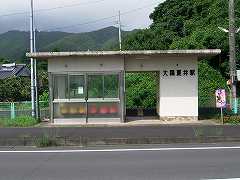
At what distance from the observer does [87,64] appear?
21422 millimetres

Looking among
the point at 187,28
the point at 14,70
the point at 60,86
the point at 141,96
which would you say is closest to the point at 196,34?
the point at 187,28

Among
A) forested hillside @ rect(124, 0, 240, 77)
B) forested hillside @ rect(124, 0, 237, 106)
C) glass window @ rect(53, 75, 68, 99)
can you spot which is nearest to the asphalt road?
glass window @ rect(53, 75, 68, 99)

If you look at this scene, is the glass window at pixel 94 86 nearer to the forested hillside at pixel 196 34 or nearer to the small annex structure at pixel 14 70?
the forested hillside at pixel 196 34

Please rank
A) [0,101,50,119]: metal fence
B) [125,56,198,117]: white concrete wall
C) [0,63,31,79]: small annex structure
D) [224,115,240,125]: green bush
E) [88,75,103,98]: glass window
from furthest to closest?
[0,63,31,79]: small annex structure < [0,101,50,119]: metal fence < [125,56,198,117]: white concrete wall < [88,75,103,98]: glass window < [224,115,240,125]: green bush

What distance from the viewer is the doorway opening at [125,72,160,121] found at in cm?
2498

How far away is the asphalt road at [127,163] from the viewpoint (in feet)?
30.3

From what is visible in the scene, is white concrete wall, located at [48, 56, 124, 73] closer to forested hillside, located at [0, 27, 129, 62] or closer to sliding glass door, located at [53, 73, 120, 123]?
sliding glass door, located at [53, 73, 120, 123]

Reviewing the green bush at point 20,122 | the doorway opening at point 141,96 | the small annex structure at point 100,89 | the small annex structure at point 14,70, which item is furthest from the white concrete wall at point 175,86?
the small annex structure at point 14,70

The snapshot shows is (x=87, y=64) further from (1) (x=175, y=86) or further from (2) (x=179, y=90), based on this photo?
(2) (x=179, y=90)

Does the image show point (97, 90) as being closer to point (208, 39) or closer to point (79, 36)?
point (208, 39)

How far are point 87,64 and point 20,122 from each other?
398 cm

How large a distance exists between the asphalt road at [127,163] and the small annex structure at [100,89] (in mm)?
7132

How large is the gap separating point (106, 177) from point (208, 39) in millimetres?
30277

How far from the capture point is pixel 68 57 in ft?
69.9
